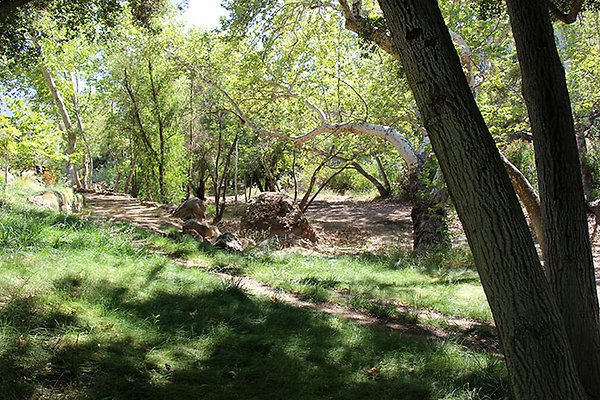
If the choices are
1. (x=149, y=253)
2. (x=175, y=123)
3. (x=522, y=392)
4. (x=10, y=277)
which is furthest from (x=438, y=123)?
(x=175, y=123)

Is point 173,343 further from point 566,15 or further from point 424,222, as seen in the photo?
point 424,222

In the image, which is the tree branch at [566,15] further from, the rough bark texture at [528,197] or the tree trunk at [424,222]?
the tree trunk at [424,222]

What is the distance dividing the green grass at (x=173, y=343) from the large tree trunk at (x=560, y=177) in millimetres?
657

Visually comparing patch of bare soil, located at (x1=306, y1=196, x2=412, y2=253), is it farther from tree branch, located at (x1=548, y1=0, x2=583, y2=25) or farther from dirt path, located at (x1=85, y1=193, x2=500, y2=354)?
tree branch, located at (x1=548, y1=0, x2=583, y2=25)

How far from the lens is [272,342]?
367 cm

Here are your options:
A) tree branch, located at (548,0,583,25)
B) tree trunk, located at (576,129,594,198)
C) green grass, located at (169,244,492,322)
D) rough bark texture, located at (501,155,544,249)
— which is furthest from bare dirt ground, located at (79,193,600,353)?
tree branch, located at (548,0,583,25)

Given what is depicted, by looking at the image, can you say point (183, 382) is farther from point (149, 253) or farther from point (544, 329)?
point (149, 253)

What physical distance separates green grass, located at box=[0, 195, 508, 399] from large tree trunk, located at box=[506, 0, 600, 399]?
25.9 inches

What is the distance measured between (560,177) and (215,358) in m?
2.87

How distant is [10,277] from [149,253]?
2.21 m

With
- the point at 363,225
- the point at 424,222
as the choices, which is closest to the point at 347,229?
the point at 363,225

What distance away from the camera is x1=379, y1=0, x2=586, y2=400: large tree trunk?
7.14 feet

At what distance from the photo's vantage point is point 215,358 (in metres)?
3.31

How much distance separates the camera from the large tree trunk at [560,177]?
2910mm
